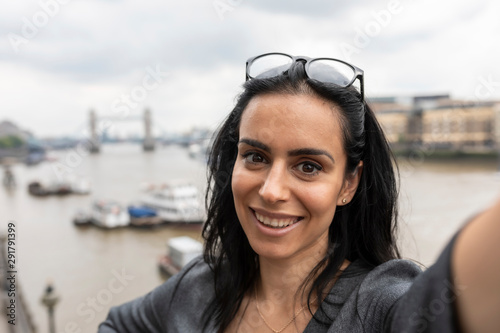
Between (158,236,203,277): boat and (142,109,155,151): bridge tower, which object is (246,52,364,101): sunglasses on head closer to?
(158,236,203,277): boat

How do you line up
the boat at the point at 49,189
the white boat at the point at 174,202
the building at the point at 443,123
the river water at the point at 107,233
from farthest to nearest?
the boat at the point at 49,189
the building at the point at 443,123
the white boat at the point at 174,202
the river water at the point at 107,233

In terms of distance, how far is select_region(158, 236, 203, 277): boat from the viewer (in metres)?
5.97

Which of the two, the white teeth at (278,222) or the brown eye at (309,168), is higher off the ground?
the brown eye at (309,168)

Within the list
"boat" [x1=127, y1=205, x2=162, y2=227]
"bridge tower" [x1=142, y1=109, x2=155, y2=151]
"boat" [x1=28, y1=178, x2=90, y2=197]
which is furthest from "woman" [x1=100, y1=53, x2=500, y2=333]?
"bridge tower" [x1=142, y1=109, x2=155, y2=151]

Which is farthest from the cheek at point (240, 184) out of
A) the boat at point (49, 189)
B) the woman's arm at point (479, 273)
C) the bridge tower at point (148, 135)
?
the bridge tower at point (148, 135)

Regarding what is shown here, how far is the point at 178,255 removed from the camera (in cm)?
654

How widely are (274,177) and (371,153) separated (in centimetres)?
20

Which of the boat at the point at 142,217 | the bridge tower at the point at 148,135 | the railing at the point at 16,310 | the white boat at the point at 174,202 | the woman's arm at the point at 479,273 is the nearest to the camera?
the woman's arm at the point at 479,273

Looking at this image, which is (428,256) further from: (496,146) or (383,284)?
(383,284)

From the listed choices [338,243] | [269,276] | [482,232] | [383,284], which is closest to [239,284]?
[269,276]

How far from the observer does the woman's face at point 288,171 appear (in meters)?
0.65

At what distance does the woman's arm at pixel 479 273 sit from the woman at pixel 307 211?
0.23m

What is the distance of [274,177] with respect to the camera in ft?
2.13

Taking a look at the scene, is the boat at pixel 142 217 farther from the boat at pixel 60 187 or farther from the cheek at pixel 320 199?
the cheek at pixel 320 199
